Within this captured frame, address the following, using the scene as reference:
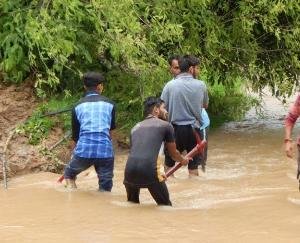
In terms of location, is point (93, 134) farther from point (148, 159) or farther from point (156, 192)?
point (156, 192)

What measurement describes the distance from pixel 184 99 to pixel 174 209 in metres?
1.89

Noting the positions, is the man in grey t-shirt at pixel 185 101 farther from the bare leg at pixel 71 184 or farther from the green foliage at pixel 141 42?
the green foliage at pixel 141 42

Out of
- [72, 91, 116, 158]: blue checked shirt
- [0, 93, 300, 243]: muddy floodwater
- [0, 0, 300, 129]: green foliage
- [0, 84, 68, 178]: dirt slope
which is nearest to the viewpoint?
[0, 93, 300, 243]: muddy floodwater

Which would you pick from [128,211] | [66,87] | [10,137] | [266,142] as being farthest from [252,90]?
[128,211]

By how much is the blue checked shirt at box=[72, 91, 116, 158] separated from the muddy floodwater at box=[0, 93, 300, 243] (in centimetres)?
48

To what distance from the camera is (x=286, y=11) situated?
10.9m

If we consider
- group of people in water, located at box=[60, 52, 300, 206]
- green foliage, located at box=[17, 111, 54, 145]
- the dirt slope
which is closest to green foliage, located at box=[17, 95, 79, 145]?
green foliage, located at box=[17, 111, 54, 145]

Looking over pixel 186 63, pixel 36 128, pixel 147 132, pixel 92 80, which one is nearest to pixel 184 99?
pixel 186 63

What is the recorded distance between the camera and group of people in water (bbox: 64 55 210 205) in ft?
21.6

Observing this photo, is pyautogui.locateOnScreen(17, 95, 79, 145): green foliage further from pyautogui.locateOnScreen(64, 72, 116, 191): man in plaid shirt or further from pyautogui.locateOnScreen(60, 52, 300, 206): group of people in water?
pyautogui.locateOnScreen(64, 72, 116, 191): man in plaid shirt

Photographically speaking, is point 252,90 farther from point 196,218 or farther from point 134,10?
point 196,218

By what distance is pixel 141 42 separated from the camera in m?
9.62

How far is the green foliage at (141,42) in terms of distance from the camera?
31.4 ft

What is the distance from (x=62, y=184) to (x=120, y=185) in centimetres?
78
